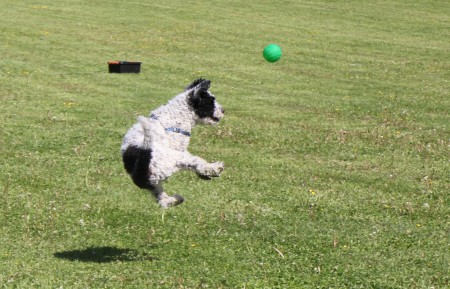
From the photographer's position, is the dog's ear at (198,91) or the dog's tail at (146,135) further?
the dog's ear at (198,91)

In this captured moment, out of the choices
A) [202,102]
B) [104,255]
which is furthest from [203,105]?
[104,255]

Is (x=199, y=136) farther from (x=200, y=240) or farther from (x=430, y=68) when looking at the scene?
(x=430, y=68)

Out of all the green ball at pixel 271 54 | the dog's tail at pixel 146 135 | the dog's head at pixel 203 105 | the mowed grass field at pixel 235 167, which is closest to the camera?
the dog's tail at pixel 146 135

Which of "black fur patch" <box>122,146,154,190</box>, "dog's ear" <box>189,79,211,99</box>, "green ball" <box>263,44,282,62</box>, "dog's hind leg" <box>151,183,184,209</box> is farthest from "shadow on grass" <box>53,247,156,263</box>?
"green ball" <box>263,44,282,62</box>

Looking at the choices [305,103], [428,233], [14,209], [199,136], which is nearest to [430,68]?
[305,103]

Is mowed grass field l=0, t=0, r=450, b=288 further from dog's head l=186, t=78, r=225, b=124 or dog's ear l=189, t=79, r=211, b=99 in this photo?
dog's ear l=189, t=79, r=211, b=99

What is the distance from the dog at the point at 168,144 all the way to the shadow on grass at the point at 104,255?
150 centimetres

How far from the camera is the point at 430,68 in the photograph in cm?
2859

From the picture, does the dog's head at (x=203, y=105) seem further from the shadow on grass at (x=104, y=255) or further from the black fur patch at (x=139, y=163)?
the shadow on grass at (x=104, y=255)

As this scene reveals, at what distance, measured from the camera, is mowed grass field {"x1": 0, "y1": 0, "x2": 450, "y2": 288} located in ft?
31.7

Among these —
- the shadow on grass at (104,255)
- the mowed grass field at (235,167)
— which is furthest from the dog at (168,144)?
the shadow on grass at (104,255)

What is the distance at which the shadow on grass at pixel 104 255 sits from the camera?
9672 mm

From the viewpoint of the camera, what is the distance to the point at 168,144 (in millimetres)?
8484

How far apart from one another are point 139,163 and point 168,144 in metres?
0.46
